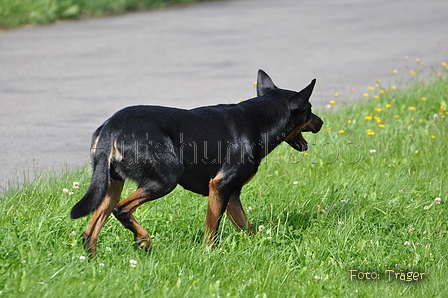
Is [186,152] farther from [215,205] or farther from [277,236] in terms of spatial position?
[277,236]

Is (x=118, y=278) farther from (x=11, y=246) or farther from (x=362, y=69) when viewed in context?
(x=362, y=69)

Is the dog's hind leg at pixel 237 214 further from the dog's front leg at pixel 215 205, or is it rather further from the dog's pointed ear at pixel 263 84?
the dog's pointed ear at pixel 263 84

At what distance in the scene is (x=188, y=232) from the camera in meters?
4.73

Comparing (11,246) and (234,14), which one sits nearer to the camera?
(11,246)

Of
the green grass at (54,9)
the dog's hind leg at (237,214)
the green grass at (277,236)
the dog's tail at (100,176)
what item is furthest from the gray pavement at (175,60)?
the dog's hind leg at (237,214)

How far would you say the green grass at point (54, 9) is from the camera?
12.5 metres

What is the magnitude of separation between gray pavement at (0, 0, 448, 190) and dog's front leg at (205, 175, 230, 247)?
2.22m

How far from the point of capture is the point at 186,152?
13.9 ft

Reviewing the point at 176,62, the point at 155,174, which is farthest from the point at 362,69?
the point at 155,174

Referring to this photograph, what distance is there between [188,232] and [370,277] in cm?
130

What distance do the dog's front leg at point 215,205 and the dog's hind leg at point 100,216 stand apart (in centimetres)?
59

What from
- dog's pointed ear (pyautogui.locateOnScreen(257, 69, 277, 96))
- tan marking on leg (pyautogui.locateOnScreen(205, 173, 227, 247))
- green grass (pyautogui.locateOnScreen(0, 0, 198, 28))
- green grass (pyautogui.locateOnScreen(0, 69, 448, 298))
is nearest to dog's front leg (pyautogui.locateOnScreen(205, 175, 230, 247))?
tan marking on leg (pyautogui.locateOnScreen(205, 173, 227, 247))

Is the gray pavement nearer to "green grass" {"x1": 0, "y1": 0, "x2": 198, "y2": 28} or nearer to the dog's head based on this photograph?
"green grass" {"x1": 0, "y1": 0, "x2": 198, "y2": 28}

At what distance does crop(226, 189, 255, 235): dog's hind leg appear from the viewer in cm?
463
